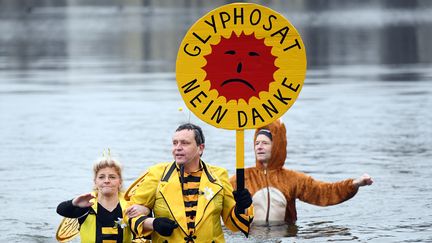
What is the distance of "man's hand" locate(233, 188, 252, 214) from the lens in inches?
347

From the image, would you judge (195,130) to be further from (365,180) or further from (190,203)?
(365,180)

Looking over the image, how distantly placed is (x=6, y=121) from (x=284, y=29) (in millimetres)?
14725

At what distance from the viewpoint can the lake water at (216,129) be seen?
1438 centimetres

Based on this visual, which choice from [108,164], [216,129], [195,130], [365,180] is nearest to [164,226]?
[195,130]

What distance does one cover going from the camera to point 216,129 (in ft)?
71.7

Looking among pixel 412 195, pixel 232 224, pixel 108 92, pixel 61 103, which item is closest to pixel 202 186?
pixel 232 224

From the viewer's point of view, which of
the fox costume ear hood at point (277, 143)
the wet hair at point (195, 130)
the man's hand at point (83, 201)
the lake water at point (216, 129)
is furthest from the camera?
the lake water at point (216, 129)

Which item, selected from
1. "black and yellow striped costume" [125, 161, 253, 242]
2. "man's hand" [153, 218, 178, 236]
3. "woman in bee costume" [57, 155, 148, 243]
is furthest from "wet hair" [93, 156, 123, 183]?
"man's hand" [153, 218, 178, 236]

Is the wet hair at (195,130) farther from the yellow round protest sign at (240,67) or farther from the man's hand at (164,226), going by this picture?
the man's hand at (164,226)

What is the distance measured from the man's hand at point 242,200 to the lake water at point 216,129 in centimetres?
124

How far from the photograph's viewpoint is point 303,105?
24.4 metres

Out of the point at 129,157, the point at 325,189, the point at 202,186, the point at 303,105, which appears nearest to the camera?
the point at 202,186

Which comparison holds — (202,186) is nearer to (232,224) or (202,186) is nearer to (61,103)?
(232,224)

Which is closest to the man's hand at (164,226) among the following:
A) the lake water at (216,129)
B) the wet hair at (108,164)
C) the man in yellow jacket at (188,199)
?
the man in yellow jacket at (188,199)
